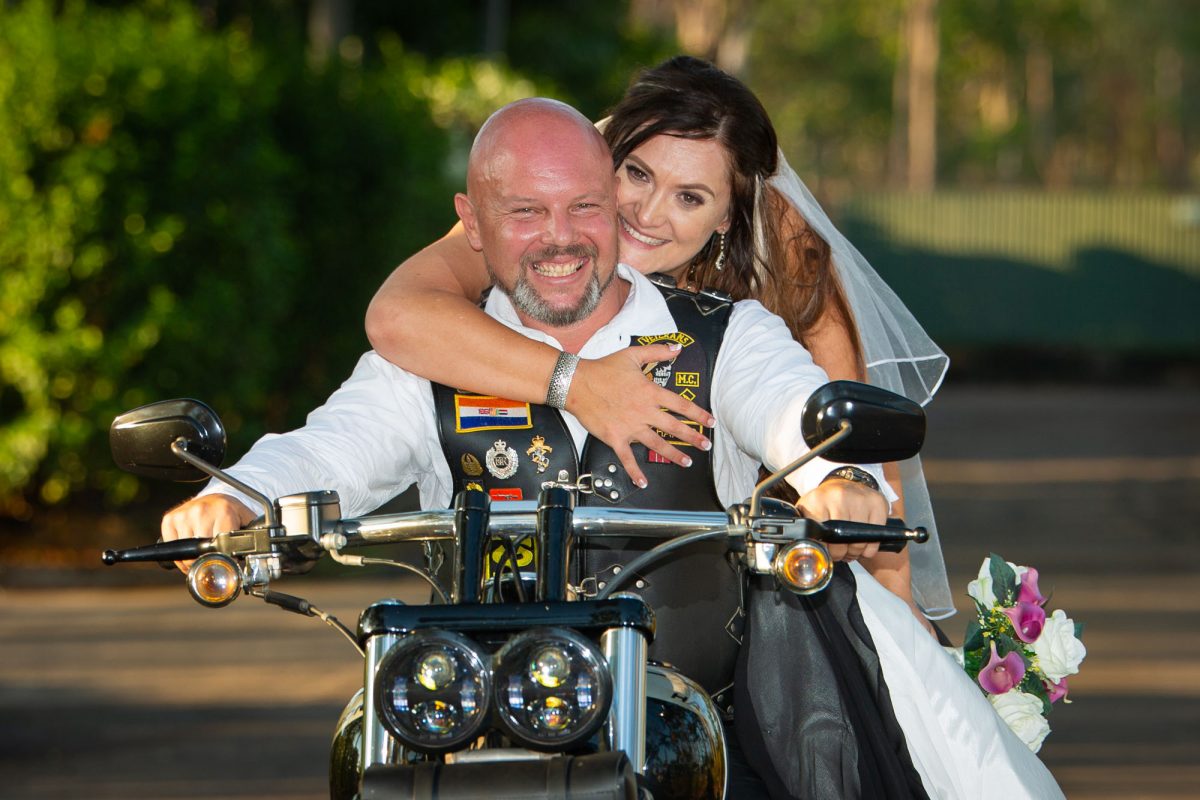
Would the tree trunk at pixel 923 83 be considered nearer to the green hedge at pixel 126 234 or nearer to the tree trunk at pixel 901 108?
the tree trunk at pixel 901 108

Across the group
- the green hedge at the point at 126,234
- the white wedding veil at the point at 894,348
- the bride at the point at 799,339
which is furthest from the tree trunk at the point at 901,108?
the bride at the point at 799,339

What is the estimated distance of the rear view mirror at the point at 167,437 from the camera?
3154 millimetres

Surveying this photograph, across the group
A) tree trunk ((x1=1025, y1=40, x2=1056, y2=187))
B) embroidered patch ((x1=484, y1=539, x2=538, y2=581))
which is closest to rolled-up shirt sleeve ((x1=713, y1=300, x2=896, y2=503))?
embroidered patch ((x1=484, y1=539, x2=538, y2=581))

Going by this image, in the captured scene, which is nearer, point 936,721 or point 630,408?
point 936,721

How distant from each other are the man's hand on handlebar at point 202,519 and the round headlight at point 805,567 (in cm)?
104

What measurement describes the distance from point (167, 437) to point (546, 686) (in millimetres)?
997

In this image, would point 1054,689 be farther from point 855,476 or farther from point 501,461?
point 501,461

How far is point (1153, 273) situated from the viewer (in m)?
32.8

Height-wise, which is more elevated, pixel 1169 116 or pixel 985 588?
pixel 1169 116

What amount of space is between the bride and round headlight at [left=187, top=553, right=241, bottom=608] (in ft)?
2.76

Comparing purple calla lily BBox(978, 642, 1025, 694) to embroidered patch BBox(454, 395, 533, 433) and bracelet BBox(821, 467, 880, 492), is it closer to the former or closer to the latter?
bracelet BBox(821, 467, 880, 492)

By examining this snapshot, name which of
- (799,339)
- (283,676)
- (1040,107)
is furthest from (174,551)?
(1040,107)

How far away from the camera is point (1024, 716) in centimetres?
407

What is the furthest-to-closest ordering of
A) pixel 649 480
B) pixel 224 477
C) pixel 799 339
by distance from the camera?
1. pixel 799 339
2. pixel 649 480
3. pixel 224 477
